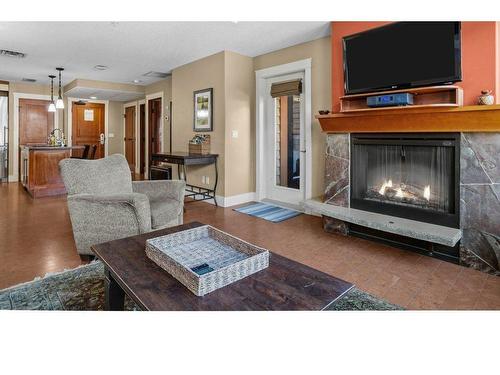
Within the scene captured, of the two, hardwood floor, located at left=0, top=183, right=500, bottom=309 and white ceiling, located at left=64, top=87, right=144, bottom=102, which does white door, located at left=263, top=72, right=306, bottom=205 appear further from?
white ceiling, located at left=64, top=87, right=144, bottom=102

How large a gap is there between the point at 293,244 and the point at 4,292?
2.31m

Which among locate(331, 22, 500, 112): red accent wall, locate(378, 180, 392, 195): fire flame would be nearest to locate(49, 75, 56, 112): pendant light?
locate(378, 180, 392, 195): fire flame

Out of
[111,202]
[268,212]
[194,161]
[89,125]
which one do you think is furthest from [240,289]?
[89,125]

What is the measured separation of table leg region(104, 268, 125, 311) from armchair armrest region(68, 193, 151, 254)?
90 centimetres

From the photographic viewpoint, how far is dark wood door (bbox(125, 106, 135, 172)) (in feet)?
30.1

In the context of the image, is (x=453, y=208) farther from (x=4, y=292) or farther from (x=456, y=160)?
(x=4, y=292)

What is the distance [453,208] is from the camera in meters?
2.84

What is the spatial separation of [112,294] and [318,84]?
3.61m

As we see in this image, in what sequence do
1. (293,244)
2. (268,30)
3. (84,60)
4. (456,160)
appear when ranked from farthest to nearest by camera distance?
(84,60)
(268,30)
(293,244)
(456,160)

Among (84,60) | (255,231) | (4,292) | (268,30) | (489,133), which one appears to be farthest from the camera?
(84,60)

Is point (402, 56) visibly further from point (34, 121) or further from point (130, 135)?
point (34, 121)

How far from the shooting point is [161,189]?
3.23 metres

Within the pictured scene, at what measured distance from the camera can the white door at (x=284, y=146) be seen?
15.6 ft
